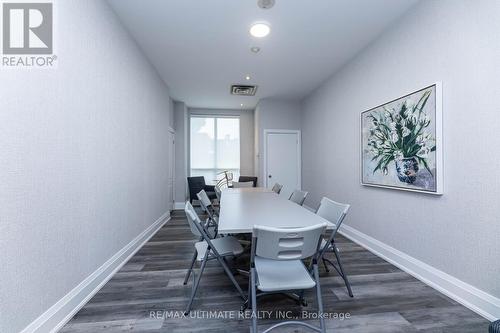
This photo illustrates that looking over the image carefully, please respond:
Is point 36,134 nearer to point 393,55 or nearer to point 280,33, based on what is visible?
point 280,33

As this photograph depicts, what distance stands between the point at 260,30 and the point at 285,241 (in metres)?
2.45

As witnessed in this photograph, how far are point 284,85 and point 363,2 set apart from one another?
2400 millimetres

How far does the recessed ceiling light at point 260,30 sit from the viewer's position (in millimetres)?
2538

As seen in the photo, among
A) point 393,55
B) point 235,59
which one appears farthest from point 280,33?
point 393,55

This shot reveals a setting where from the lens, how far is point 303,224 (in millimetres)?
1598

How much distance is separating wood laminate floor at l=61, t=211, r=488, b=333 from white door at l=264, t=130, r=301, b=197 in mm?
3176

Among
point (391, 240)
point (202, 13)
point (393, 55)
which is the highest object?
point (202, 13)

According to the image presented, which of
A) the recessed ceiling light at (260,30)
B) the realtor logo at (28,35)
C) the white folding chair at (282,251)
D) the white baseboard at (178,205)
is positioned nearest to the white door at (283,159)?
the white baseboard at (178,205)

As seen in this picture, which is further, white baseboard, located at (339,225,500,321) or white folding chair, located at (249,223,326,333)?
white baseboard, located at (339,225,500,321)

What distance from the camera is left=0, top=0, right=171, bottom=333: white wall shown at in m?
1.25

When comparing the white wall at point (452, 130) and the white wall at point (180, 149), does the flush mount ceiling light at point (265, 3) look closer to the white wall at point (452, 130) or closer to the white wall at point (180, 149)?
the white wall at point (452, 130)

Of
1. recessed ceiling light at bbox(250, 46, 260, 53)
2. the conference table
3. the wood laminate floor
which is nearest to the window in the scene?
recessed ceiling light at bbox(250, 46, 260, 53)

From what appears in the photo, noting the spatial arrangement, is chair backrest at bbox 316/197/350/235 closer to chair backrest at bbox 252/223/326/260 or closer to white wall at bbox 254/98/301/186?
chair backrest at bbox 252/223/326/260

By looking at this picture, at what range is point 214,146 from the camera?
6.75 metres
